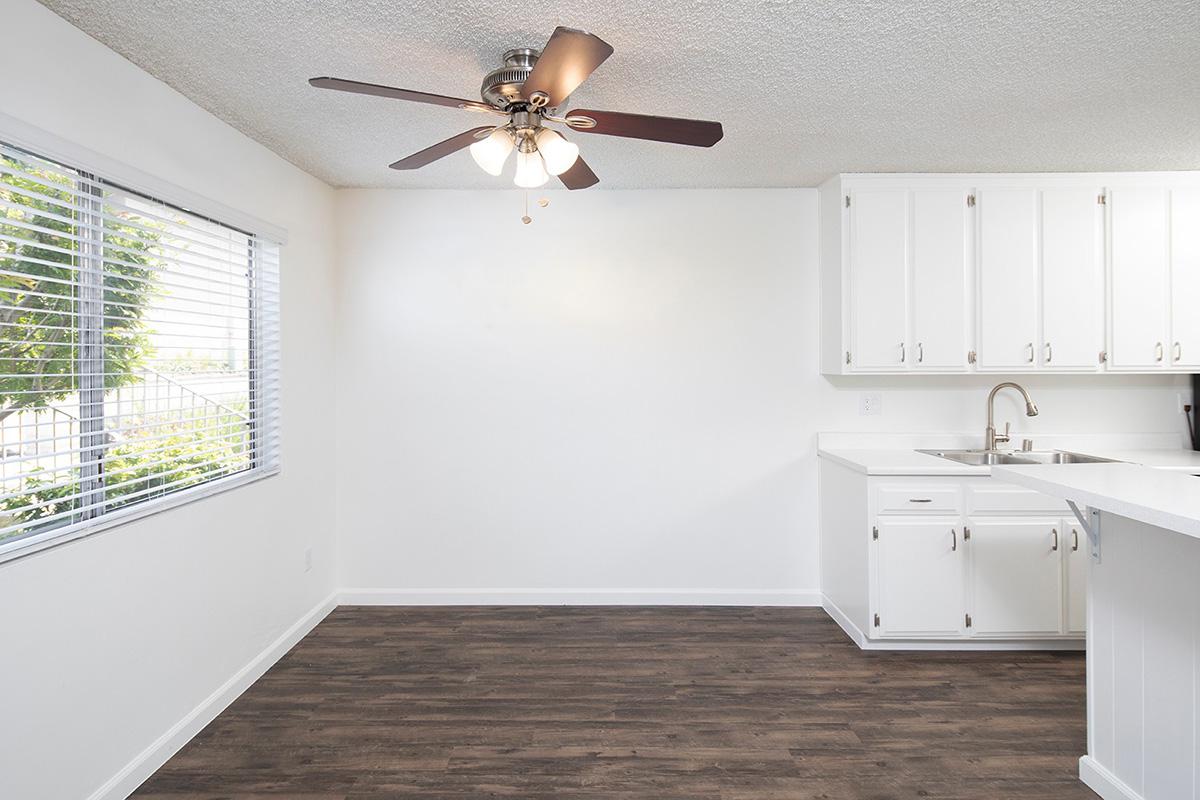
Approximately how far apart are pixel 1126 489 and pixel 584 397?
8.33 ft

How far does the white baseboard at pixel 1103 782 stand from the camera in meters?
1.96

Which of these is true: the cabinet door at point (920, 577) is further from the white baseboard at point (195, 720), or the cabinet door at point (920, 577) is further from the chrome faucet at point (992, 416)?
the white baseboard at point (195, 720)

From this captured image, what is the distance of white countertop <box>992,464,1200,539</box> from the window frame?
9.24 ft

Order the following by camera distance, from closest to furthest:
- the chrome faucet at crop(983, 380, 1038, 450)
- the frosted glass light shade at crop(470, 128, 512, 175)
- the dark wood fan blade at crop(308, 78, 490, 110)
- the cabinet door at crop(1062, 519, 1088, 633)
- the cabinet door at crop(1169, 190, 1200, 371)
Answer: the dark wood fan blade at crop(308, 78, 490, 110) → the frosted glass light shade at crop(470, 128, 512, 175) → the cabinet door at crop(1062, 519, 1088, 633) → the cabinet door at crop(1169, 190, 1200, 371) → the chrome faucet at crop(983, 380, 1038, 450)

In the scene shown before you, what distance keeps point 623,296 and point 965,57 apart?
6.62 ft

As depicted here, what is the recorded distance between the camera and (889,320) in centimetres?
339

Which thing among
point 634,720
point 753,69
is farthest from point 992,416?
point 634,720

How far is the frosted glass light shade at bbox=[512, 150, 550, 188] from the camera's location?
202 centimetres

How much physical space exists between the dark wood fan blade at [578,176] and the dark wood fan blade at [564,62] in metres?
0.44

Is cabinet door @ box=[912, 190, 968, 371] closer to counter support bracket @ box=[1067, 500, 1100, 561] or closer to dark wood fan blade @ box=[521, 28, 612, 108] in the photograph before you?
counter support bracket @ box=[1067, 500, 1100, 561]

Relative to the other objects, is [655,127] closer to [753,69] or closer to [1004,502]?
[753,69]

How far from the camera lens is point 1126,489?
1755 millimetres

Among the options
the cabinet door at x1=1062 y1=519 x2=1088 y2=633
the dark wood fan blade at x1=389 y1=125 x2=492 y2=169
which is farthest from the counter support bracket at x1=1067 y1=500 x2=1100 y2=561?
the dark wood fan blade at x1=389 y1=125 x2=492 y2=169

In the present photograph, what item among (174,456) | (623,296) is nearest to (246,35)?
(174,456)
